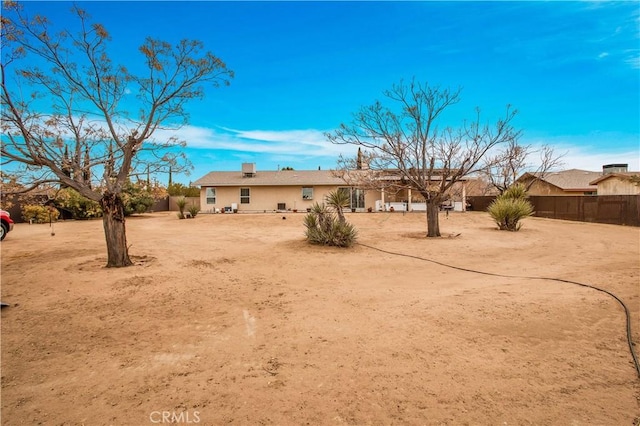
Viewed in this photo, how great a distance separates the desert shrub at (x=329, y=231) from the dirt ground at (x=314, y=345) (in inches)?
121

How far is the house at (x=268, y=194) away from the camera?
93.0 feet

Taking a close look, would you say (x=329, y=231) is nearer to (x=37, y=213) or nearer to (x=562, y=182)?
(x=37, y=213)

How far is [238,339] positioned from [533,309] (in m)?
4.40

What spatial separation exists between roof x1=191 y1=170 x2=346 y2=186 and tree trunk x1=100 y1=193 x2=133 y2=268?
19197 mm

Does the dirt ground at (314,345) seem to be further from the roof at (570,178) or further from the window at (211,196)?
the roof at (570,178)

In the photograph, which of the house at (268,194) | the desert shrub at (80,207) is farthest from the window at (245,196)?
the desert shrub at (80,207)

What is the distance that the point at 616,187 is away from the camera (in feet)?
85.8

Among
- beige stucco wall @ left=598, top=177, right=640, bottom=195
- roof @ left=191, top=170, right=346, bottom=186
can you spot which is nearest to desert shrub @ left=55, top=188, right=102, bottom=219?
roof @ left=191, top=170, right=346, bottom=186

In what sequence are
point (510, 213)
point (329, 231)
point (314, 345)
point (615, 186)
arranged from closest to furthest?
1. point (314, 345)
2. point (329, 231)
3. point (510, 213)
4. point (615, 186)

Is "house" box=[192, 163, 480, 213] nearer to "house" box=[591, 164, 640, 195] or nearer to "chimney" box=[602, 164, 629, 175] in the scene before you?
"house" box=[591, 164, 640, 195]

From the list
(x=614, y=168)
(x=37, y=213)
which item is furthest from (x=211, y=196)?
(x=614, y=168)

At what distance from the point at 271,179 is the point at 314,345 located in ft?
85.9

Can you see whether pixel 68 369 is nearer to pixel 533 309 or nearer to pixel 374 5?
pixel 533 309

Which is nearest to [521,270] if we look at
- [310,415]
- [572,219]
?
[310,415]
